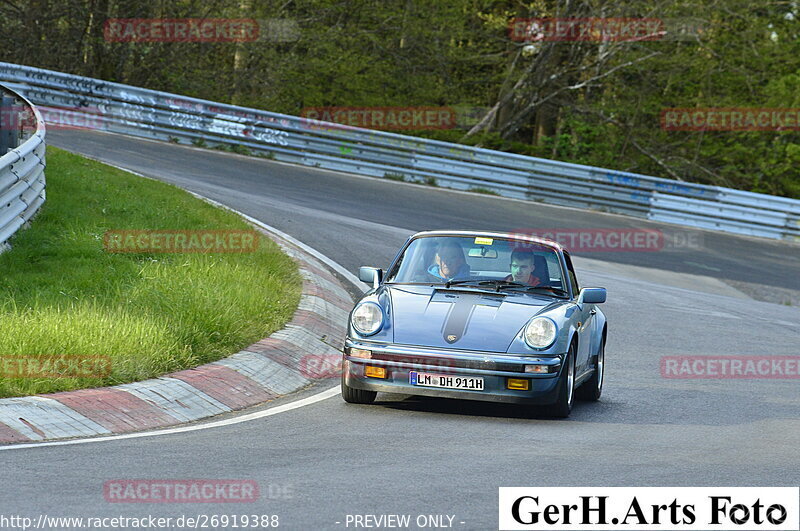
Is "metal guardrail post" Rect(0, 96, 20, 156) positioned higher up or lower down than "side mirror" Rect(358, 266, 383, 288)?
higher up

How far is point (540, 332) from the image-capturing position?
7.92 metres

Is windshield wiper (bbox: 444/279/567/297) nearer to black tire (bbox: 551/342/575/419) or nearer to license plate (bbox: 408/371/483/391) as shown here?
black tire (bbox: 551/342/575/419)

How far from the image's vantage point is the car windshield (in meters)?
8.96

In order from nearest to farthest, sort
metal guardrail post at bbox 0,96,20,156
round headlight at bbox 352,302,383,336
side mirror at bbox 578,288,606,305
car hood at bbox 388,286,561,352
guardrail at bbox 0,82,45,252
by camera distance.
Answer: car hood at bbox 388,286,561,352, round headlight at bbox 352,302,383,336, side mirror at bbox 578,288,606,305, guardrail at bbox 0,82,45,252, metal guardrail post at bbox 0,96,20,156

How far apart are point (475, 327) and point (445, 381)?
18.7 inches

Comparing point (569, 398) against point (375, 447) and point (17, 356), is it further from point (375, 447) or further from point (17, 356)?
point (17, 356)

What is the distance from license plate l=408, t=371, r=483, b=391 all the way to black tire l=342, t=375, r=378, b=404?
20.7 inches

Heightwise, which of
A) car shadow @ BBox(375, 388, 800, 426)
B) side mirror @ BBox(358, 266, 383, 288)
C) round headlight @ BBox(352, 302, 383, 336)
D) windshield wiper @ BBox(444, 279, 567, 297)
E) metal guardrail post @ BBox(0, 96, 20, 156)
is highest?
metal guardrail post @ BBox(0, 96, 20, 156)

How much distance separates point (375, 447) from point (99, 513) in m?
2.06

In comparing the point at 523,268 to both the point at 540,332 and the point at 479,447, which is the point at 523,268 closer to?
the point at 540,332

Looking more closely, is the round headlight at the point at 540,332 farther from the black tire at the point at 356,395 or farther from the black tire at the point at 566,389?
the black tire at the point at 356,395

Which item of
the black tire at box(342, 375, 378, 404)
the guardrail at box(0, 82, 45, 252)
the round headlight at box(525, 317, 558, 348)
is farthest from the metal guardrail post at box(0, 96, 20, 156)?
the round headlight at box(525, 317, 558, 348)

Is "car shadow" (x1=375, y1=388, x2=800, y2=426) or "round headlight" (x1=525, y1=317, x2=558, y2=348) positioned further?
"car shadow" (x1=375, y1=388, x2=800, y2=426)

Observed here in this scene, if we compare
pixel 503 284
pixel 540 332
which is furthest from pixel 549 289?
pixel 540 332
